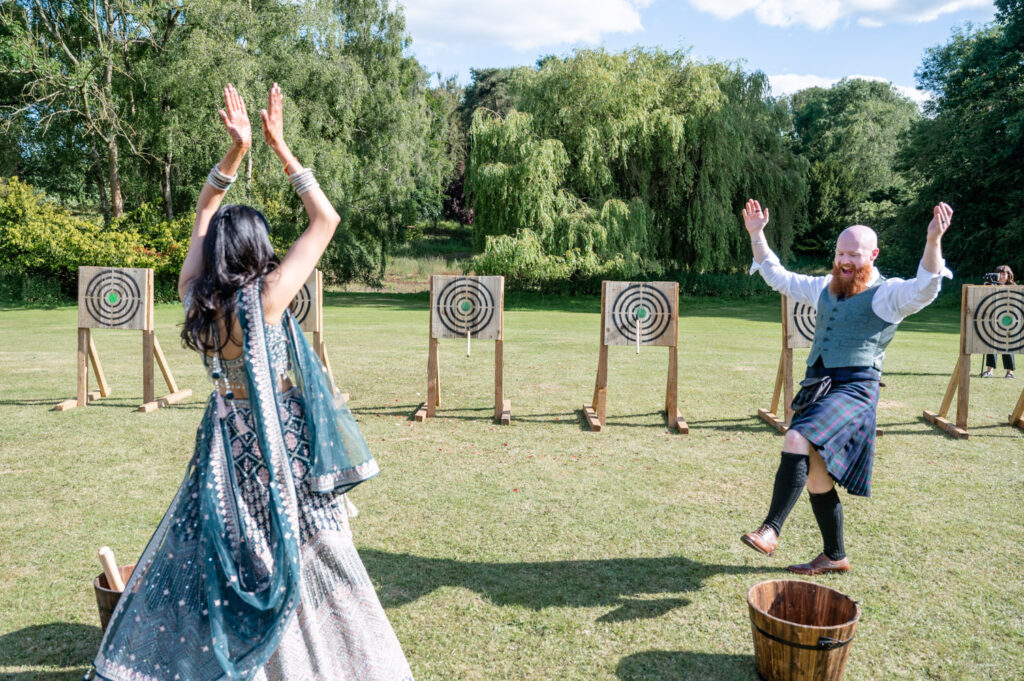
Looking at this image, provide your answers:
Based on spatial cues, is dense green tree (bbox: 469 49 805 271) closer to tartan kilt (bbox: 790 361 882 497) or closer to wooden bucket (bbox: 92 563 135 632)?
tartan kilt (bbox: 790 361 882 497)

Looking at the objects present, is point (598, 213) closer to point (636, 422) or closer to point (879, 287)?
point (636, 422)

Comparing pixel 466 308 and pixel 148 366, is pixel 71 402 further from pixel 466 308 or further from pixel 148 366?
pixel 466 308

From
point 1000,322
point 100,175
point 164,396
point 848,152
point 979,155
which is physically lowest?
point 164,396

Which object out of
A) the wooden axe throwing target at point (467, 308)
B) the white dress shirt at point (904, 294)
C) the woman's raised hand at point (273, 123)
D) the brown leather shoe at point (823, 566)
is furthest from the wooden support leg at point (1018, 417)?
the woman's raised hand at point (273, 123)

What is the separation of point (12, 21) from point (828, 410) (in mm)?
30486

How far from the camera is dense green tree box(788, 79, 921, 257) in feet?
155

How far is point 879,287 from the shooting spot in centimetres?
471

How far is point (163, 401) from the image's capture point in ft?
32.0

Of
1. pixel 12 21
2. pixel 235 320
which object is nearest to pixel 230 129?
pixel 235 320

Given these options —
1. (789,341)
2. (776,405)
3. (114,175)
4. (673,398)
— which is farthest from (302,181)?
(114,175)

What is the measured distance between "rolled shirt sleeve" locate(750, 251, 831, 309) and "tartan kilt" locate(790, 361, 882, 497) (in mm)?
680

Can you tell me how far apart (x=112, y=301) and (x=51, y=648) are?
6.96 m

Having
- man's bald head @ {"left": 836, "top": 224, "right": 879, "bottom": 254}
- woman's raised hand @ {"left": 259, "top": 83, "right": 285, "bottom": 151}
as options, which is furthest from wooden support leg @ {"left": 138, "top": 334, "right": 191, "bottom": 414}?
man's bald head @ {"left": 836, "top": 224, "right": 879, "bottom": 254}

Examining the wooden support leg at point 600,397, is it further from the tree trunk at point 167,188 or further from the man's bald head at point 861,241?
the tree trunk at point 167,188
